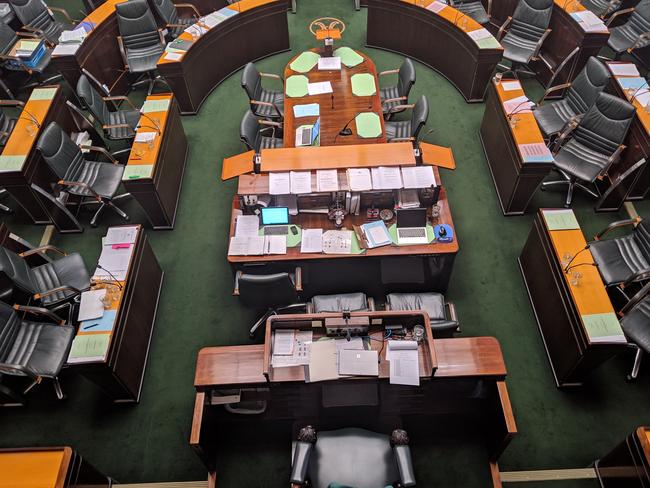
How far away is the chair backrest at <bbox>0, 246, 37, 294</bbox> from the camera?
15.1 feet

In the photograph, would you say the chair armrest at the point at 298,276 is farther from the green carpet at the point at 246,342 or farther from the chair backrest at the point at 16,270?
the chair backrest at the point at 16,270

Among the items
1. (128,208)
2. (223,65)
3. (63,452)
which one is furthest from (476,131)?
(63,452)

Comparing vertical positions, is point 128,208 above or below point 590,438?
above

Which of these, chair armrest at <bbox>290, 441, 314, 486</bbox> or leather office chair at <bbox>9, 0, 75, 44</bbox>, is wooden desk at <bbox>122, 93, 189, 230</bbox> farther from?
chair armrest at <bbox>290, 441, 314, 486</bbox>

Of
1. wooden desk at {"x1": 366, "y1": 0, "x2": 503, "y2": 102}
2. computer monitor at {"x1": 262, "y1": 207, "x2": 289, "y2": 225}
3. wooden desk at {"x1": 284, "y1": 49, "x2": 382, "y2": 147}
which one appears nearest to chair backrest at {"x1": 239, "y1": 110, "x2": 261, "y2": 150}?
wooden desk at {"x1": 284, "y1": 49, "x2": 382, "y2": 147}

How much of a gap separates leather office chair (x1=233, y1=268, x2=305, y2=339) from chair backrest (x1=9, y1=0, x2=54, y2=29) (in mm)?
6073

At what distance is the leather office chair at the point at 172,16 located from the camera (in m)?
7.59

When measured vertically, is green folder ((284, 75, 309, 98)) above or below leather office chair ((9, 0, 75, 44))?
below

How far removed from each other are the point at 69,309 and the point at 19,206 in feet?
6.67

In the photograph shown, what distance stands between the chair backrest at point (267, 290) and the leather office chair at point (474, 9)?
5.73 m

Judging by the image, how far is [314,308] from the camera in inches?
197

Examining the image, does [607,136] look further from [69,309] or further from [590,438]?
[69,309]

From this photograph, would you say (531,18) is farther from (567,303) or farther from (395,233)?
(567,303)

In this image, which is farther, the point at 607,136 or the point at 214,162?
the point at 214,162
